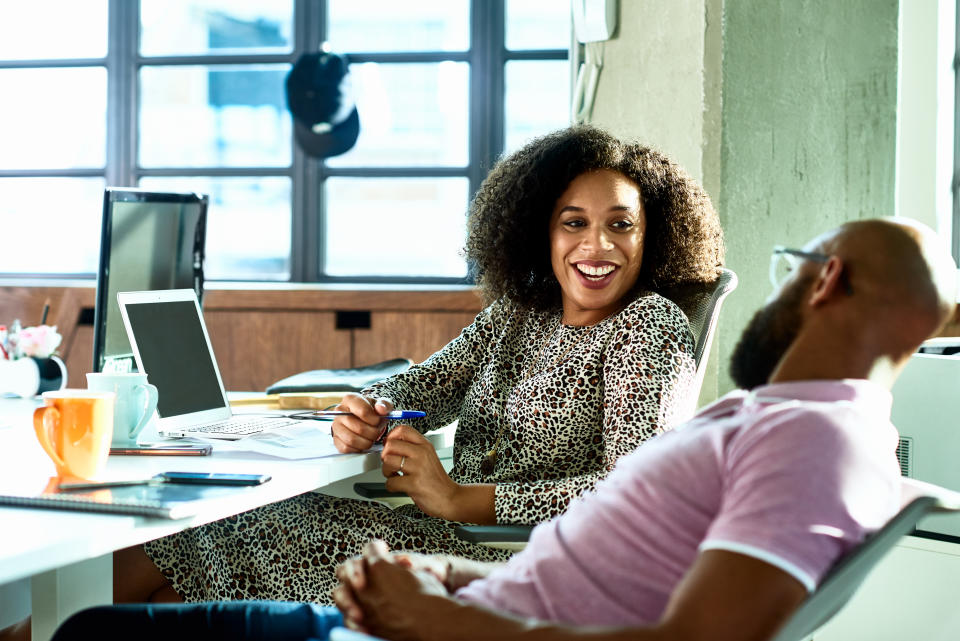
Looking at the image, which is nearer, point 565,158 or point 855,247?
point 855,247

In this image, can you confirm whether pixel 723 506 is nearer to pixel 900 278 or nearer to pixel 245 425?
pixel 900 278

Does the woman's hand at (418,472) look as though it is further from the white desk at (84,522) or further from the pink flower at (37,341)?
the pink flower at (37,341)

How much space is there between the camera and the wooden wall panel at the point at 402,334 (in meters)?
4.14

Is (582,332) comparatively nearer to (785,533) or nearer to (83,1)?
(785,533)

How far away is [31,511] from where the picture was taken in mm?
1138

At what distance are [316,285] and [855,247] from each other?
3.58 meters

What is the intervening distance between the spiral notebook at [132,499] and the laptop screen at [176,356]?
521mm

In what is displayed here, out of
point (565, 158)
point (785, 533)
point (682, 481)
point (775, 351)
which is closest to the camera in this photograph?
point (785, 533)

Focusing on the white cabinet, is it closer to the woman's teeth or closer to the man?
the woman's teeth

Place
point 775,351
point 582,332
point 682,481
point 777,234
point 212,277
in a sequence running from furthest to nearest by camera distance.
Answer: point 212,277 < point 777,234 < point 582,332 < point 775,351 < point 682,481

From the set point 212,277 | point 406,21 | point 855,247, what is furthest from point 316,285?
point 855,247

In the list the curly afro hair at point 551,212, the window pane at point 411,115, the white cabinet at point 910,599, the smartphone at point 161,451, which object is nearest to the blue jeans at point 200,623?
the smartphone at point 161,451

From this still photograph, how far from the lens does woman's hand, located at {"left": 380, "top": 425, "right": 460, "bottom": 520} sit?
168 cm

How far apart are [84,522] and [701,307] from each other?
122cm
